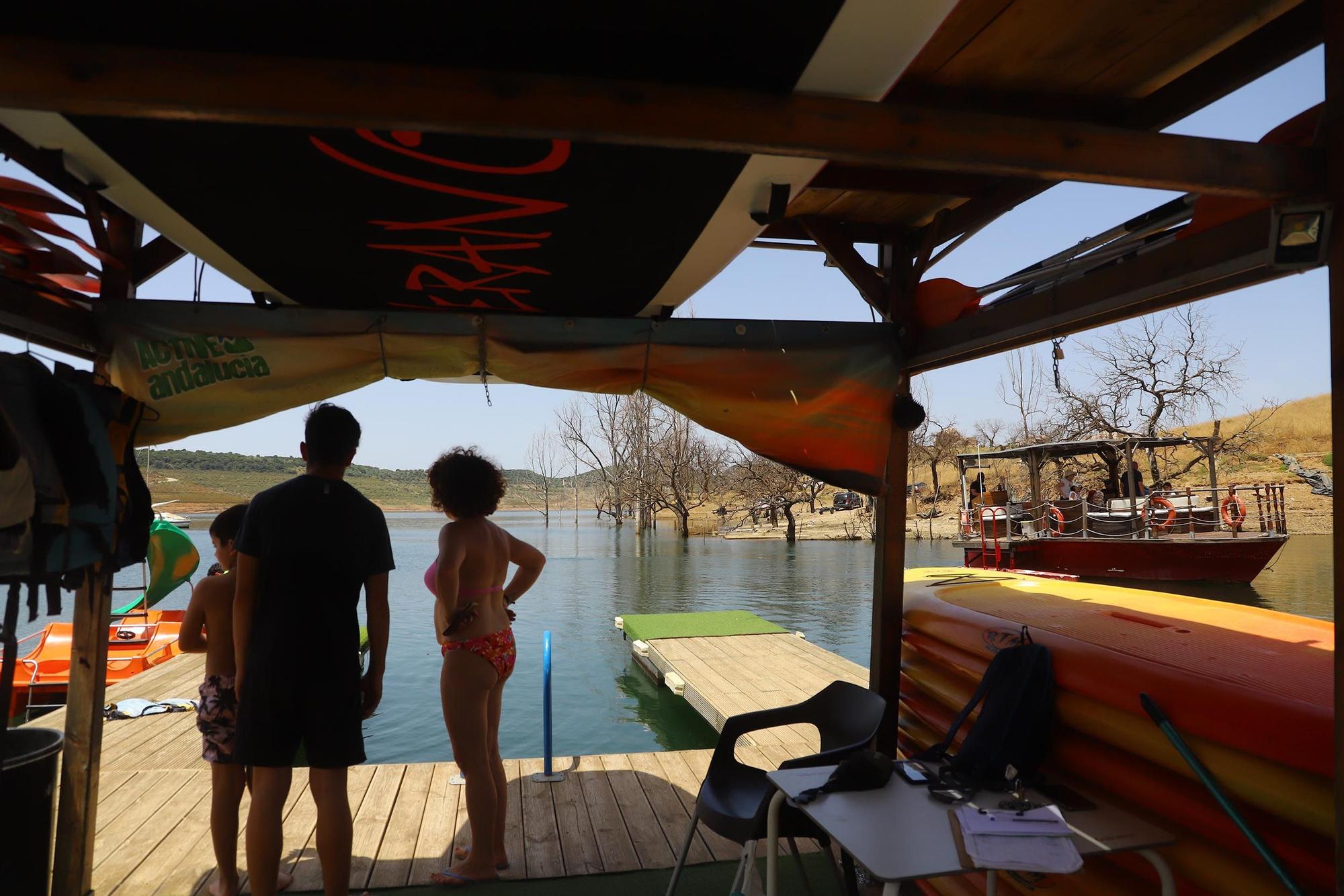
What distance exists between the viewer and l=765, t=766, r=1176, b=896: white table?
1714 mm

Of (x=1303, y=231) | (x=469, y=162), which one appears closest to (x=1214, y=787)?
(x=1303, y=231)

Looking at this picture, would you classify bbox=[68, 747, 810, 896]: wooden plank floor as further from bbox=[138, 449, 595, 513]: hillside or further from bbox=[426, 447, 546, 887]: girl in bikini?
bbox=[138, 449, 595, 513]: hillside

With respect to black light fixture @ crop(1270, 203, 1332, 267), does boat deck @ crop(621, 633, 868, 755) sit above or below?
below

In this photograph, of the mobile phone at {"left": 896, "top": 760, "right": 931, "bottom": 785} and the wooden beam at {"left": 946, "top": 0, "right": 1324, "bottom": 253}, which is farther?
the mobile phone at {"left": 896, "top": 760, "right": 931, "bottom": 785}

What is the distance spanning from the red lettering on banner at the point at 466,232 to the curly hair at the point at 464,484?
67cm

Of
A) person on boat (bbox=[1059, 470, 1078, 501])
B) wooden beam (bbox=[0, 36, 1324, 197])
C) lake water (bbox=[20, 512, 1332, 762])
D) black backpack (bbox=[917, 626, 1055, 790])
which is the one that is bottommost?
lake water (bbox=[20, 512, 1332, 762])

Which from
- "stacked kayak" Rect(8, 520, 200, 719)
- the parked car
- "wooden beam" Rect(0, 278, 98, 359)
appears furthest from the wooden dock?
the parked car

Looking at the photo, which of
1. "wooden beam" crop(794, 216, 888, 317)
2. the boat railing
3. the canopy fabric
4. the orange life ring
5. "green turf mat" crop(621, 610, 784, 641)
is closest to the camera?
the canopy fabric

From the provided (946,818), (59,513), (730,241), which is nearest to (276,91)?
(730,241)

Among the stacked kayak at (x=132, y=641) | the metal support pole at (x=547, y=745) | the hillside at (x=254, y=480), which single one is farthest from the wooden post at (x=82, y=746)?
the hillside at (x=254, y=480)

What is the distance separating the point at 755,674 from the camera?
718 centimetres

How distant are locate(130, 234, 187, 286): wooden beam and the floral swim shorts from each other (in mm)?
1701

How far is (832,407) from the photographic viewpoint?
Answer: 3.45 m

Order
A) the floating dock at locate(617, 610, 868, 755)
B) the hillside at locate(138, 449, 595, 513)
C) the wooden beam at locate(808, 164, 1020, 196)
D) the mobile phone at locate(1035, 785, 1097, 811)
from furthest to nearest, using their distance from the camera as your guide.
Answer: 1. the hillside at locate(138, 449, 595, 513)
2. the floating dock at locate(617, 610, 868, 755)
3. the wooden beam at locate(808, 164, 1020, 196)
4. the mobile phone at locate(1035, 785, 1097, 811)
